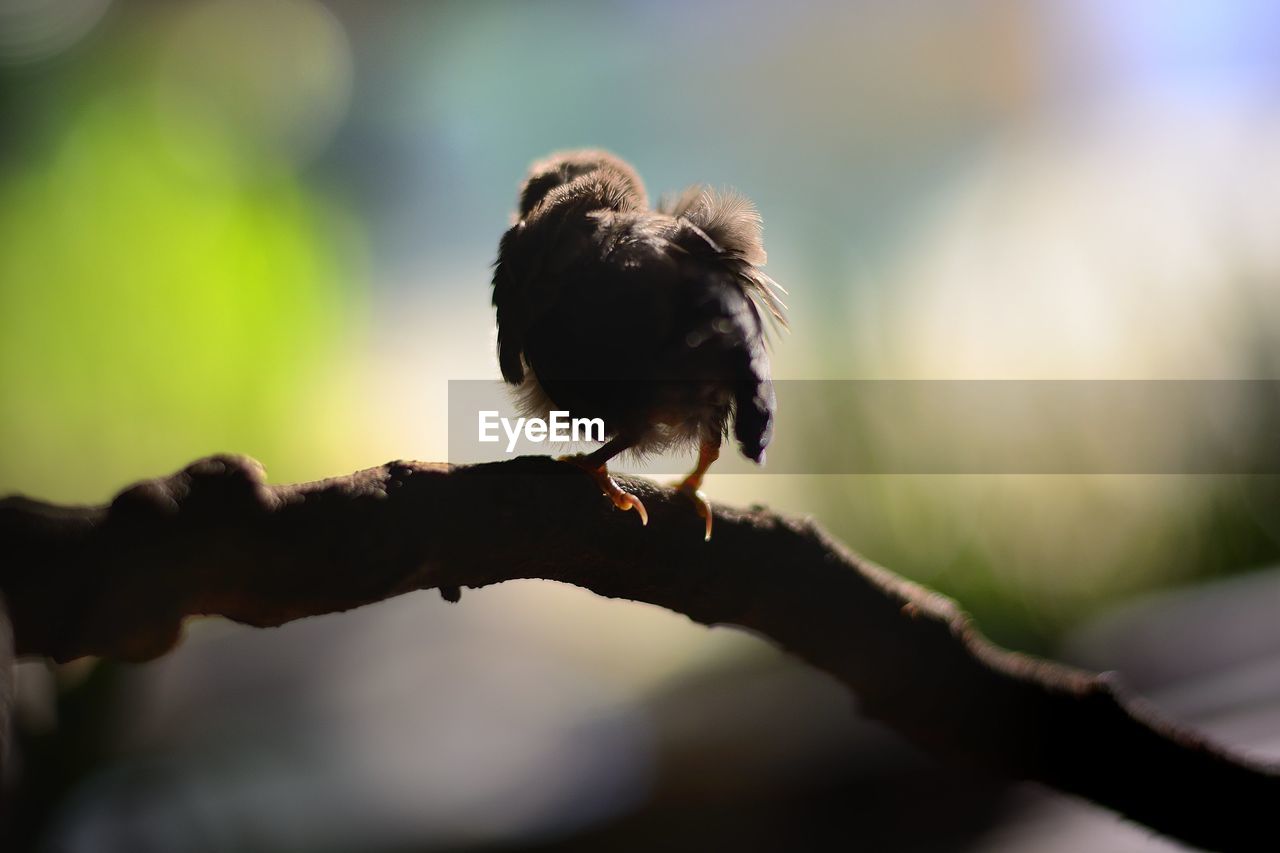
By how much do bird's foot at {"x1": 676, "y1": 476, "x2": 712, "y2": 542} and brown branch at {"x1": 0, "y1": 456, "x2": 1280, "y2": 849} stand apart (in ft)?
0.04

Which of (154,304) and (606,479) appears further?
(154,304)

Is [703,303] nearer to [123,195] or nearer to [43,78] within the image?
[123,195]

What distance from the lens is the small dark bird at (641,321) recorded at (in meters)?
0.90

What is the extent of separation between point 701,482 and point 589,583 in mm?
209

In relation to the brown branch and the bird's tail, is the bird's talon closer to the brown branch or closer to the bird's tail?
the brown branch

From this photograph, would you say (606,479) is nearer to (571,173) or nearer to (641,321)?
(641,321)

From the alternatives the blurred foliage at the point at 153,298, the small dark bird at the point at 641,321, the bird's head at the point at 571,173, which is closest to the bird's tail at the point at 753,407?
the small dark bird at the point at 641,321

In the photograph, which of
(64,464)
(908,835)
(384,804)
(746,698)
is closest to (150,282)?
(64,464)

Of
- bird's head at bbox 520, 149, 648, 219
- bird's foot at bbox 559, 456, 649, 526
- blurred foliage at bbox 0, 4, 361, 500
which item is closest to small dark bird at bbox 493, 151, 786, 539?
bird's foot at bbox 559, 456, 649, 526

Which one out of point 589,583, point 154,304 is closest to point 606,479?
point 589,583

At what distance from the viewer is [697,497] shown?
983 mm

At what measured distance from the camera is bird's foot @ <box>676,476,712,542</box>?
95 cm

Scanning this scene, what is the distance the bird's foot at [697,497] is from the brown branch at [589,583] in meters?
0.01

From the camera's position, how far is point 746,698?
9.35ft
